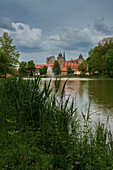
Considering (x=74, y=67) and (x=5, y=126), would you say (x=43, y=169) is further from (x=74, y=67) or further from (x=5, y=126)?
(x=74, y=67)

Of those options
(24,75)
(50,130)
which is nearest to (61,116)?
(50,130)

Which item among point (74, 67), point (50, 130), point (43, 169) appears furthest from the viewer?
point (74, 67)

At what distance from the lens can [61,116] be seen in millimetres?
4074

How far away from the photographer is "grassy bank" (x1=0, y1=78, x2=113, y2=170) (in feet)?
8.67

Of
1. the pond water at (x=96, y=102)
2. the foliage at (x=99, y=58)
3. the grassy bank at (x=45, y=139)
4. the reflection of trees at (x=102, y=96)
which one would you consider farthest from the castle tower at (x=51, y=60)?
the grassy bank at (x=45, y=139)

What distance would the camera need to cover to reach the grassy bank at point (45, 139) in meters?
2.64

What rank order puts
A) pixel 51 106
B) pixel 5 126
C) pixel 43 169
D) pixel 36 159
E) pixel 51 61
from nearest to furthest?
pixel 43 169, pixel 36 159, pixel 5 126, pixel 51 106, pixel 51 61

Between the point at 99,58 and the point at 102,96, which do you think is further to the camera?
the point at 99,58

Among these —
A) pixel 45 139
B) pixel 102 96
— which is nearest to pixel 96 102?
pixel 102 96

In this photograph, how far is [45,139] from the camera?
3.68 m

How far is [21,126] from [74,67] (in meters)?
142

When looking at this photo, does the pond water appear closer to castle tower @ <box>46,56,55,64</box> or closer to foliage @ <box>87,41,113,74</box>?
foliage @ <box>87,41,113,74</box>

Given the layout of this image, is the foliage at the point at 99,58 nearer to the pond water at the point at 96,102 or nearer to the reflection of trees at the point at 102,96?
the reflection of trees at the point at 102,96

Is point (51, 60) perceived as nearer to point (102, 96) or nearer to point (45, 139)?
point (102, 96)
